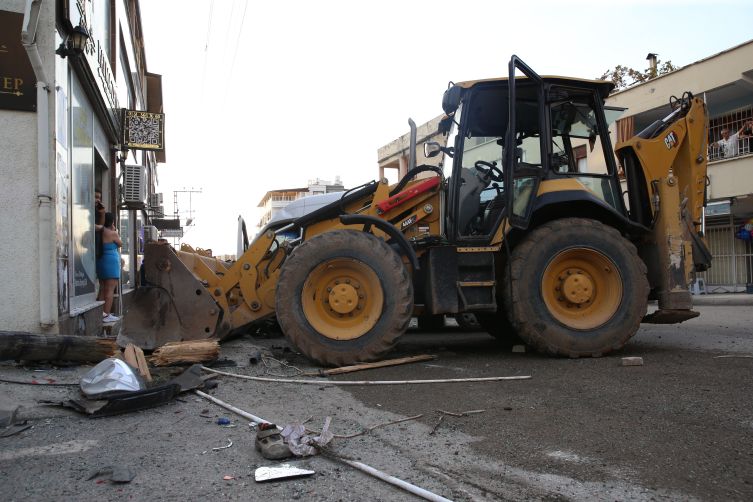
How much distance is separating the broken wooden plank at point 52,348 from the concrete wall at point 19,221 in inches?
29.7

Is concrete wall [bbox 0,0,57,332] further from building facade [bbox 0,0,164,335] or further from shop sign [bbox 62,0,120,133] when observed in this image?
shop sign [bbox 62,0,120,133]

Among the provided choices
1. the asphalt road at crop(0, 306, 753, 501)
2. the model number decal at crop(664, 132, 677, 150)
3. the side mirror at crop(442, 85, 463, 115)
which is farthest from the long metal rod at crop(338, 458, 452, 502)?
the model number decal at crop(664, 132, 677, 150)

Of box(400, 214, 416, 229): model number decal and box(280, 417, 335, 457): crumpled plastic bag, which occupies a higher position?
box(400, 214, 416, 229): model number decal

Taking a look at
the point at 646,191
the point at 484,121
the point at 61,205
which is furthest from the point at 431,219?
the point at 61,205

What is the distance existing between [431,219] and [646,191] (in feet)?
7.66

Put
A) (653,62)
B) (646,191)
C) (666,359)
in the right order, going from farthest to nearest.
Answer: (653,62)
(646,191)
(666,359)

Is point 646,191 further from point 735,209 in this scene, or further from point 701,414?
point 735,209

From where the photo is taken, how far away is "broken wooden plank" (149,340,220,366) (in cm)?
508

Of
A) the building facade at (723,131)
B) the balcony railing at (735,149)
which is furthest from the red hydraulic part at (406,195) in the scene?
the balcony railing at (735,149)

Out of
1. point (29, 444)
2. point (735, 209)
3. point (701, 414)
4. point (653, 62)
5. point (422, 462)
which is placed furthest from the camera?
point (653, 62)

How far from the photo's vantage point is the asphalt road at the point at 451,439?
2.46 m

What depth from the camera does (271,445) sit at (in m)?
2.84

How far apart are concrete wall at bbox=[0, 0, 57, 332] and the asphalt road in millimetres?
947

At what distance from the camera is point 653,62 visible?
25031 mm
